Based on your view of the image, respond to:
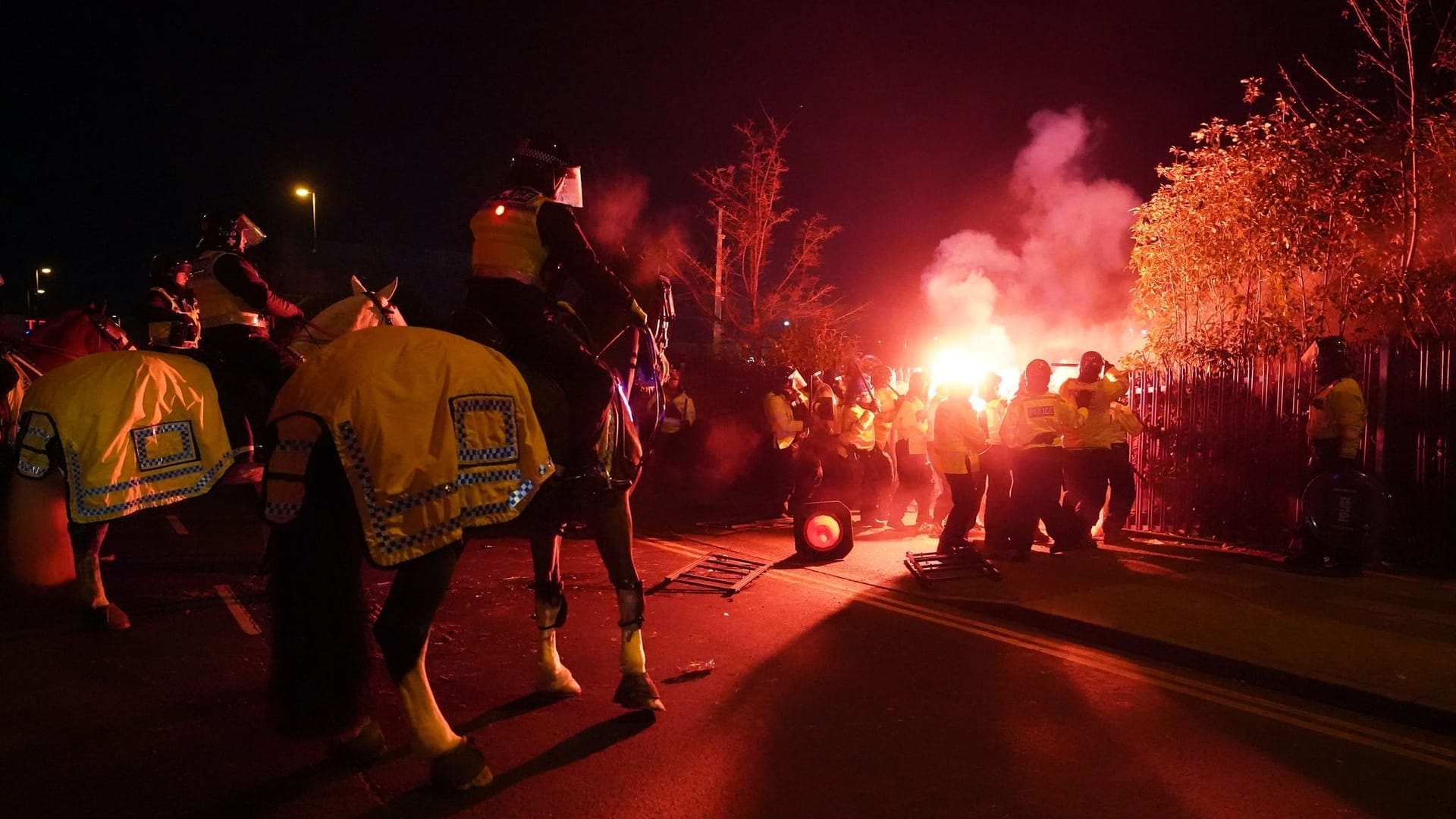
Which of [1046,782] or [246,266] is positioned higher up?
[246,266]

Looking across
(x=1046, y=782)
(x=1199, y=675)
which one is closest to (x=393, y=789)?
(x=1046, y=782)

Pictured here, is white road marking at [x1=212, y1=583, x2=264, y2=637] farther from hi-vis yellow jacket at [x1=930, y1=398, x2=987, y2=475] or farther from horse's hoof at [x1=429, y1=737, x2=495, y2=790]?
hi-vis yellow jacket at [x1=930, y1=398, x2=987, y2=475]

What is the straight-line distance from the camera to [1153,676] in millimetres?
5387

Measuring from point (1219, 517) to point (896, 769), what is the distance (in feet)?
25.3

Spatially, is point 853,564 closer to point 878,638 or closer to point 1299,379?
point 878,638

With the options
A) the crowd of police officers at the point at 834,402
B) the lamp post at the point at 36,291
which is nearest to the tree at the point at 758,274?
the crowd of police officers at the point at 834,402

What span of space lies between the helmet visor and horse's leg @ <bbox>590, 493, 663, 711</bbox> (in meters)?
1.47

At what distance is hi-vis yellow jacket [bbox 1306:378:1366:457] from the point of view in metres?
7.93

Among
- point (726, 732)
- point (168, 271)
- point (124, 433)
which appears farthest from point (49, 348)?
point (726, 732)

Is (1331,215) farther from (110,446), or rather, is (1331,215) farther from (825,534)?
(110,446)

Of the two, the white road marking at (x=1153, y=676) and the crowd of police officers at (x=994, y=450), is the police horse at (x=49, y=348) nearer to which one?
the white road marking at (x=1153, y=676)

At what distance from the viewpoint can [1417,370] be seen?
8.40 metres

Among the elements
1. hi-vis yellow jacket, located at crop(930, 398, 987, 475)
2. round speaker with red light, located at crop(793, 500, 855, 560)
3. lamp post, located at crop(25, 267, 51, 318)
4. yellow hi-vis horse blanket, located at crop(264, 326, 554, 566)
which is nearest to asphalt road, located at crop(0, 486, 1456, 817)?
yellow hi-vis horse blanket, located at crop(264, 326, 554, 566)

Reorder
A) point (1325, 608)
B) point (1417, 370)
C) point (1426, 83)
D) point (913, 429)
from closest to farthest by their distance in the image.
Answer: point (1325, 608), point (1417, 370), point (1426, 83), point (913, 429)
